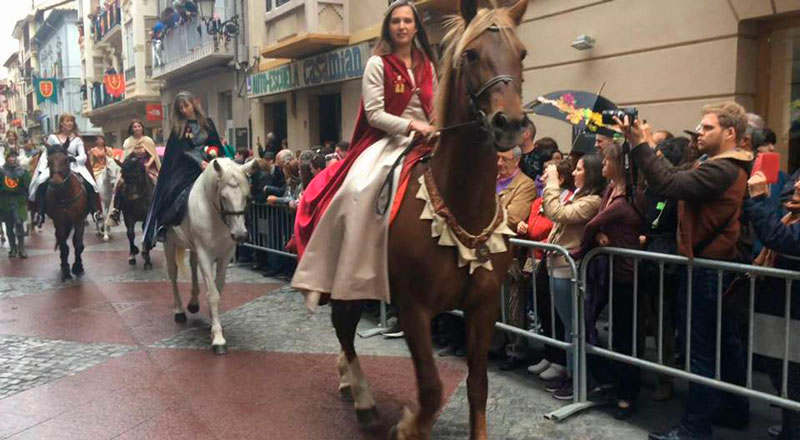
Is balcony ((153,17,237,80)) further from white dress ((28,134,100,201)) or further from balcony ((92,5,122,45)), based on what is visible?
balcony ((92,5,122,45))

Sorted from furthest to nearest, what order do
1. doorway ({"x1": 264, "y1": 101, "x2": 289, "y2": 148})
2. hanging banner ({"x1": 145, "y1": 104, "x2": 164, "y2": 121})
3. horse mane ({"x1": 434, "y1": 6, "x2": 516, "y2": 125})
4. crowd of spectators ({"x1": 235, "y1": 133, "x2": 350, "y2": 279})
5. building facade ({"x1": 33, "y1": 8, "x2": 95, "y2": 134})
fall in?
building facade ({"x1": 33, "y1": 8, "x2": 95, "y2": 134}) → hanging banner ({"x1": 145, "y1": 104, "x2": 164, "y2": 121}) → doorway ({"x1": 264, "y1": 101, "x2": 289, "y2": 148}) → crowd of spectators ({"x1": 235, "y1": 133, "x2": 350, "y2": 279}) → horse mane ({"x1": 434, "y1": 6, "x2": 516, "y2": 125})

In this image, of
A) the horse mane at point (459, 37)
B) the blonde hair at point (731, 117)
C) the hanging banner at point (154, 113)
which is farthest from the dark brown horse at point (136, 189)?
the hanging banner at point (154, 113)

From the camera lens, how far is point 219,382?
5500mm

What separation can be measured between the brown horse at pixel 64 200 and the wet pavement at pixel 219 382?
6.41 ft

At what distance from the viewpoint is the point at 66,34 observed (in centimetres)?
5312

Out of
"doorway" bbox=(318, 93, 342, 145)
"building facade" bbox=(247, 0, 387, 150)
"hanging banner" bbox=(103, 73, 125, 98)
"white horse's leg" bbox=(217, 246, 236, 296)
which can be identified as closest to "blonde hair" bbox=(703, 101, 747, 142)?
"white horse's leg" bbox=(217, 246, 236, 296)

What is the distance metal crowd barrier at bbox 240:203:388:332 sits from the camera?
919 centimetres

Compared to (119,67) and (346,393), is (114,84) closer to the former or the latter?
(119,67)

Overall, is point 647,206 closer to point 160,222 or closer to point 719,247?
point 719,247

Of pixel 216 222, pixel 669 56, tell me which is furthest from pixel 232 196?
pixel 669 56

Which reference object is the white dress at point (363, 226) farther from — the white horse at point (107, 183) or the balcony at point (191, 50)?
the balcony at point (191, 50)

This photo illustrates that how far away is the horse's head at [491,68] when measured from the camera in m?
2.95

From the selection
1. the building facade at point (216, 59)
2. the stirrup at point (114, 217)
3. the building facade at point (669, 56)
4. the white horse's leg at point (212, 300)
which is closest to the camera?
the white horse's leg at point (212, 300)

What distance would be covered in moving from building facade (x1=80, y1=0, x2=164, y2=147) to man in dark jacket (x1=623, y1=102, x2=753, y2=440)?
89.8 feet
